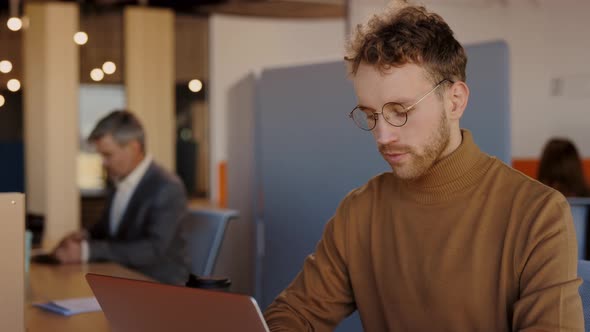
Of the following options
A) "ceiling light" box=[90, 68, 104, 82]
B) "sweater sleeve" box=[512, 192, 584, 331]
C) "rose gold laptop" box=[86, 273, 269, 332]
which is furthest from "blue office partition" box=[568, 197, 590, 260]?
"ceiling light" box=[90, 68, 104, 82]

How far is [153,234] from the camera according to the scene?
10.0ft

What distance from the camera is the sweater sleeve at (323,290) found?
62.6 inches

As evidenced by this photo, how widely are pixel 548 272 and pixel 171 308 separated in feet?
2.04

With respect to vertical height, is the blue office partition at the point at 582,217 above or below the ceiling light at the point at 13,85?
below

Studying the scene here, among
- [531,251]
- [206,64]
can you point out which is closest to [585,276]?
[531,251]

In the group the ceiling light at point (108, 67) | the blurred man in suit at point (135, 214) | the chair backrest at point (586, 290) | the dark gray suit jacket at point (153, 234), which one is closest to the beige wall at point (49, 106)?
the ceiling light at point (108, 67)

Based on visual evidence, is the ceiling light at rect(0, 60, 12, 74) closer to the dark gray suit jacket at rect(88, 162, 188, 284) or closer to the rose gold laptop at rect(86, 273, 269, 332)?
the dark gray suit jacket at rect(88, 162, 188, 284)

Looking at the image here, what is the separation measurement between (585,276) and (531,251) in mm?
179

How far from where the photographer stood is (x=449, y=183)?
4.85ft

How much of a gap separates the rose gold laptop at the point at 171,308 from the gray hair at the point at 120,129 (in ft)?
6.49

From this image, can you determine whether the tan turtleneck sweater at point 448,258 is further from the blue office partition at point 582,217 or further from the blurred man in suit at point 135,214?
the blue office partition at point 582,217

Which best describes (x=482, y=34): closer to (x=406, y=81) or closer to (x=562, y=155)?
(x=562, y=155)

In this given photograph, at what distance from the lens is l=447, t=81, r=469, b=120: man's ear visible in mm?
1464

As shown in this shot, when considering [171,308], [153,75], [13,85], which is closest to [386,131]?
[171,308]
